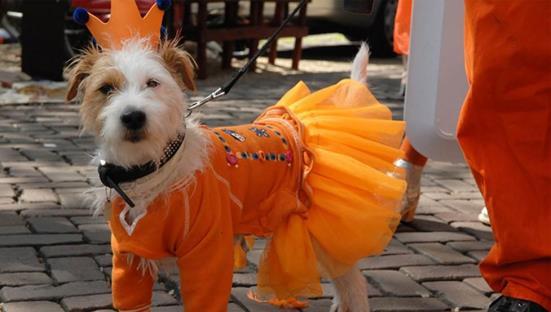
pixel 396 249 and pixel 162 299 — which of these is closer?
pixel 162 299

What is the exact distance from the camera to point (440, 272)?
13.9 feet

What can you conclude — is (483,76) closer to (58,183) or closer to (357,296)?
(357,296)

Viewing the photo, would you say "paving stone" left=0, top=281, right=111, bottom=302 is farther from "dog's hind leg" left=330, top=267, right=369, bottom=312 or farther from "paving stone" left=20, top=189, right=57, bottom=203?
"paving stone" left=20, top=189, right=57, bottom=203

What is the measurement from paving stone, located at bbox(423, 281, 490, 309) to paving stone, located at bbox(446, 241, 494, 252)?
21.5 inches

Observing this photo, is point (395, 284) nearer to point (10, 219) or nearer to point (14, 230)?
point (14, 230)

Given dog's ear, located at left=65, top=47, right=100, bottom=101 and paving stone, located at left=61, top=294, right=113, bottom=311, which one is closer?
dog's ear, located at left=65, top=47, right=100, bottom=101

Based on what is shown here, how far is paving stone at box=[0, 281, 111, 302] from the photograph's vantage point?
3691mm

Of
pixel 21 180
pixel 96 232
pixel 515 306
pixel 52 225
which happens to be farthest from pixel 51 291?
pixel 21 180

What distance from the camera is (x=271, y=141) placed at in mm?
3479

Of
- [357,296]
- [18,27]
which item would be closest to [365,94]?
[357,296]

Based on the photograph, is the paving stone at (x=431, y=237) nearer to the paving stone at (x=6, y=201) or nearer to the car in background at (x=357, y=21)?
the paving stone at (x=6, y=201)

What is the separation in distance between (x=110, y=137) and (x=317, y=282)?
39.6 inches

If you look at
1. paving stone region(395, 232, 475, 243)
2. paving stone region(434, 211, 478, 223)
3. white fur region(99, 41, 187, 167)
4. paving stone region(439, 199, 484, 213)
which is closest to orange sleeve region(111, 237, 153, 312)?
white fur region(99, 41, 187, 167)

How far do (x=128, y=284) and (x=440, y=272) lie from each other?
1.65 m
